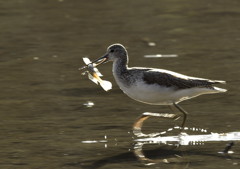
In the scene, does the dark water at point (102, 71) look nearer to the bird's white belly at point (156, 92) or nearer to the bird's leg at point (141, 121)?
the bird's leg at point (141, 121)

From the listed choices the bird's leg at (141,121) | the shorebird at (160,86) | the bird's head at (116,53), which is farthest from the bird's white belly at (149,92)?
the bird's head at (116,53)

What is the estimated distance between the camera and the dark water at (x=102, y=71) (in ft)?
30.9

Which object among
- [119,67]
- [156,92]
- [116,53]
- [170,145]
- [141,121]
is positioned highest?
[116,53]

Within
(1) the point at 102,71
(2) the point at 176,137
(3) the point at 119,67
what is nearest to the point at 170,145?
(2) the point at 176,137

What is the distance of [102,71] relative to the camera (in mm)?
14500

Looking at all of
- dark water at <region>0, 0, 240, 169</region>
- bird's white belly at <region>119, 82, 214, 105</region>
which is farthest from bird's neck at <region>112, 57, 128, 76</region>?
dark water at <region>0, 0, 240, 169</region>

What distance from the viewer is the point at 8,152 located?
9.45 metres

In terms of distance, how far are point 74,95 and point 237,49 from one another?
4483 millimetres

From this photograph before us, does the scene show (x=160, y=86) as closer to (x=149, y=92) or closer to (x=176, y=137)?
(x=149, y=92)

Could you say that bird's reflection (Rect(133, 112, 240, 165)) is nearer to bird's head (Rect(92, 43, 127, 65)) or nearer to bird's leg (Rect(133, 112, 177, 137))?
bird's leg (Rect(133, 112, 177, 137))

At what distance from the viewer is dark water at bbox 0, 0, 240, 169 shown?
942 cm

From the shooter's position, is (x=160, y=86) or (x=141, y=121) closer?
(x=160, y=86)

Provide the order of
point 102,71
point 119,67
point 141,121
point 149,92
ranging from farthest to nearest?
1. point 102,71
2. point 119,67
3. point 141,121
4. point 149,92

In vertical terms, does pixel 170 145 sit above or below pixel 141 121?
below
